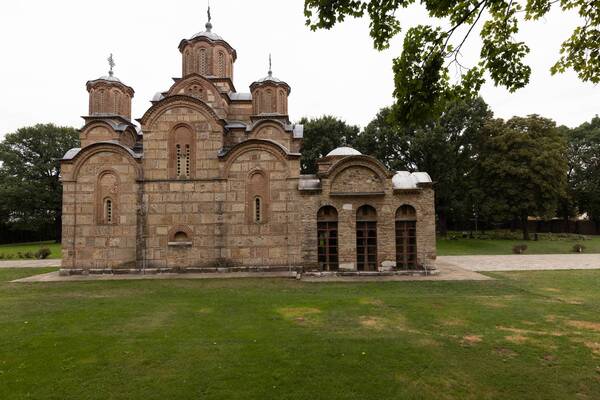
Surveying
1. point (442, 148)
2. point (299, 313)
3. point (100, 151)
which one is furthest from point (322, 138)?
point (299, 313)

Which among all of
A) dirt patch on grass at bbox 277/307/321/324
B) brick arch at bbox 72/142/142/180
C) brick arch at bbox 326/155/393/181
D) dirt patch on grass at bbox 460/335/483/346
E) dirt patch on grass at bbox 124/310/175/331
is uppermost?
brick arch at bbox 72/142/142/180

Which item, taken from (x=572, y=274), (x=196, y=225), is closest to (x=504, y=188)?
(x=572, y=274)

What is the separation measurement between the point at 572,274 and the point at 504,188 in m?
18.4

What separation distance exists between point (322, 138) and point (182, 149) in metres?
20.7

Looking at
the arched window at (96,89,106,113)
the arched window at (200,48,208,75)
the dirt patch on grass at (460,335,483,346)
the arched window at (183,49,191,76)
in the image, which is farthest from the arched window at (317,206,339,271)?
the arched window at (96,89,106,113)

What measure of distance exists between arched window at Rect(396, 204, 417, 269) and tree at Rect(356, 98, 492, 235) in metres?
18.4

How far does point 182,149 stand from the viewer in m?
17.9

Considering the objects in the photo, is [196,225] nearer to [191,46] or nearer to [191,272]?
[191,272]

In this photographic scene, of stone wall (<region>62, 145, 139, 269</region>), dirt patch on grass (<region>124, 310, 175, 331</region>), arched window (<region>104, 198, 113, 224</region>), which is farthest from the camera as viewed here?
arched window (<region>104, 198, 113, 224</region>)

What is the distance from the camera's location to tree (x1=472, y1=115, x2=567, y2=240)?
32062mm

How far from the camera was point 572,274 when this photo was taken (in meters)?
16.4

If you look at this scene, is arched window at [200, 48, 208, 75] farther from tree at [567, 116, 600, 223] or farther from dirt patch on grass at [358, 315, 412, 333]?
tree at [567, 116, 600, 223]

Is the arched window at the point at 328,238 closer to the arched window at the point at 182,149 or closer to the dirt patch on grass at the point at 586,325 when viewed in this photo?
the arched window at the point at 182,149

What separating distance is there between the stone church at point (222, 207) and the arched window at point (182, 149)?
0.05 meters
